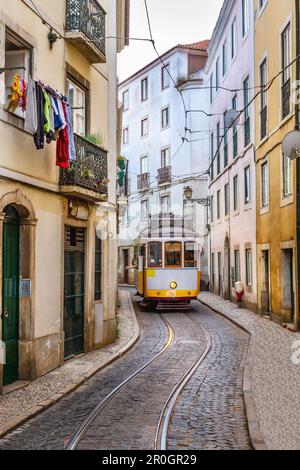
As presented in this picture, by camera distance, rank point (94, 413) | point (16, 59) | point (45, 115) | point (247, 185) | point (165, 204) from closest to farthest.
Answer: point (94, 413)
point (45, 115)
point (16, 59)
point (247, 185)
point (165, 204)

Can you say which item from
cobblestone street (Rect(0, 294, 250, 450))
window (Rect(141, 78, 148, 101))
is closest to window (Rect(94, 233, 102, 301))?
cobblestone street (Rect(0, 294, 250, 450))

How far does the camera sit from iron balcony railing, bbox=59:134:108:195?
39.4ft

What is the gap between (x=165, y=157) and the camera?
4181cm

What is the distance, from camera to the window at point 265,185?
20.6 metres

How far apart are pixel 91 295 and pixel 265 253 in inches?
354

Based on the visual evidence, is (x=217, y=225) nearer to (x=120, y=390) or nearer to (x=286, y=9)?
(x=286, y=9)

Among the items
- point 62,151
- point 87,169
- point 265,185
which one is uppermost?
point 265,185

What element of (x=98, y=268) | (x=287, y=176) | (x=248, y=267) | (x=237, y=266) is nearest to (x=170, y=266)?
(x=248, y=267)

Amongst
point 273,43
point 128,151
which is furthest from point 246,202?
point 128,151

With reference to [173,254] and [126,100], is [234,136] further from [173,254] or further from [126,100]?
[126,100]

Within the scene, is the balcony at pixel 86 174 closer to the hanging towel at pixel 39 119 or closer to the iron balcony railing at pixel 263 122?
the hanging towel at pixel 39 119

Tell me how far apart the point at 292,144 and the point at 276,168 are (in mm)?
4421

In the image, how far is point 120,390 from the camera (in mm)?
9945

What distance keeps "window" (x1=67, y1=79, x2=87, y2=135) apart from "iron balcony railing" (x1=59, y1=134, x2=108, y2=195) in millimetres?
570
